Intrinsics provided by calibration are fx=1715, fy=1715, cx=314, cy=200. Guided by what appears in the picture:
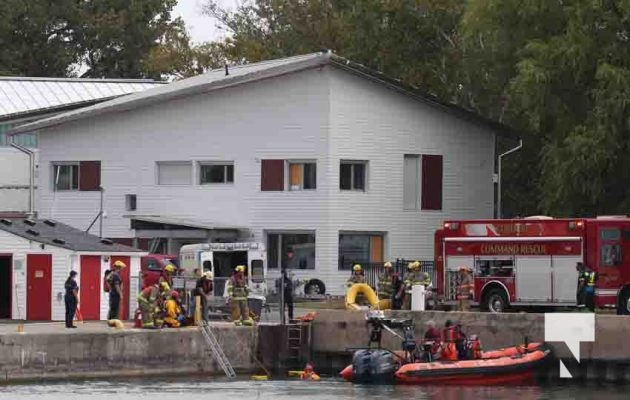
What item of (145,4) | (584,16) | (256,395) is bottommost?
(256,395)

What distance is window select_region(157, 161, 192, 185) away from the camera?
61219mm

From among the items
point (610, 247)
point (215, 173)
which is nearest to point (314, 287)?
point (215, 173)

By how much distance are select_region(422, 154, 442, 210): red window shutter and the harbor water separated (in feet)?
63.6

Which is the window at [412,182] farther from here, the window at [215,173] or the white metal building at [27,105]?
the white metal building at [27,105]

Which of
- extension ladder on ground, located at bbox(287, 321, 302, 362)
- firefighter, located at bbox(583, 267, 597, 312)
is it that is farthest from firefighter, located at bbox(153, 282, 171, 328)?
firefighter, located at bbox(583, 267, 597, 312)

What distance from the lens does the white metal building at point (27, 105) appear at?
67.2m

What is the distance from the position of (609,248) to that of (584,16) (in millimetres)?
13029

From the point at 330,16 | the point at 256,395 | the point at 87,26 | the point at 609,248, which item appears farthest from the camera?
the point at 87,26

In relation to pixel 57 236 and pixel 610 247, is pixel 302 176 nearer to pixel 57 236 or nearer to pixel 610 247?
pixel 57 236

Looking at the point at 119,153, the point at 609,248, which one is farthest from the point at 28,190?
the point at 609,248

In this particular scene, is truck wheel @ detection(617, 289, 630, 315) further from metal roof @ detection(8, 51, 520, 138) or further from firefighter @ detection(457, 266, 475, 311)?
metal roof @ detection(8, 51, 520, 138)

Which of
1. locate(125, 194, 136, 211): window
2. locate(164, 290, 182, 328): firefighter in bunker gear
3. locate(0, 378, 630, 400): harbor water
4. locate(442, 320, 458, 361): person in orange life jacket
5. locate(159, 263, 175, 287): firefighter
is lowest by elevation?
locate(0, 378, 630, 400): harbor water

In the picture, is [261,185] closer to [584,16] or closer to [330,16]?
[584,16]

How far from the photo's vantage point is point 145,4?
10662cm
